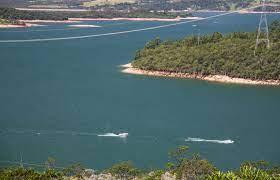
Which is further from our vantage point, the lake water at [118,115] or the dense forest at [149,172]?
the lake water at [118,115]

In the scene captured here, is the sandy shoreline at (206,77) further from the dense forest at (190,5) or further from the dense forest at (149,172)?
the dense forest at (190,5)

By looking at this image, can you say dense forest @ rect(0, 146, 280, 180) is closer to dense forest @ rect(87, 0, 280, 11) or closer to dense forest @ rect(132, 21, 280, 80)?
dense forest @ rect(132, 21, 280, 80)

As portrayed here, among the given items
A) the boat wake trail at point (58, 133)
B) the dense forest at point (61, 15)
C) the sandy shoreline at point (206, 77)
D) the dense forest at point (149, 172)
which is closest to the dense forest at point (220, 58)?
the sandy shoreline at point (206, 77)

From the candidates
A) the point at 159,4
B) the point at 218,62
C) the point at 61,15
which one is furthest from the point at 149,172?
the point at 159,4

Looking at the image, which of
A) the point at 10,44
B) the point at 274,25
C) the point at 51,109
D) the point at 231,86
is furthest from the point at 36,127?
the point at 274,25

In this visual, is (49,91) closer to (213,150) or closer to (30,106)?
(30,106)

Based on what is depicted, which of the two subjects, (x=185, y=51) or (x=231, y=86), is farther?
(x=185, y=51)

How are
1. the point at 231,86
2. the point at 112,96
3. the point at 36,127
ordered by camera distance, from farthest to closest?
the point at 231,86
the point at 112,96
the point at 36,127
